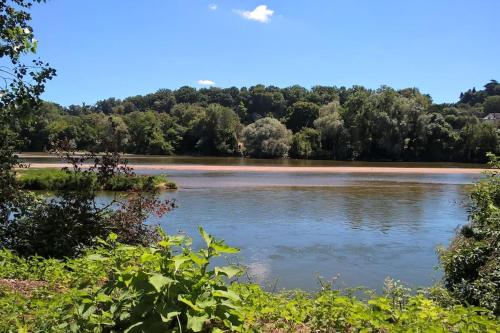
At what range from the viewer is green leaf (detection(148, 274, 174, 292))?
12.2 feet

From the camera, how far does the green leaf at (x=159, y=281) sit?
373cm

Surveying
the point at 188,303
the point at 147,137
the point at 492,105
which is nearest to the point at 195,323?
the point at 188,303

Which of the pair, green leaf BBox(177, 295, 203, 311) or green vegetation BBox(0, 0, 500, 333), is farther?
green vegetation BBox(0, 0, 500, 333)

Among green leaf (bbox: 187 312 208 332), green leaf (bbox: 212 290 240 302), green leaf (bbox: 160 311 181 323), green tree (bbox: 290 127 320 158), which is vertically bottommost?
green leaf (bbox: 187 312 208 332)

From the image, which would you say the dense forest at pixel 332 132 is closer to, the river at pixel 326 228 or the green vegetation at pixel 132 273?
the river at pixel 326 228

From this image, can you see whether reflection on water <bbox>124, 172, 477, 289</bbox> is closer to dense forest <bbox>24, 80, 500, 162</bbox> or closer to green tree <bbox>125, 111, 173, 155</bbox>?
dense forest <bbox>24, 80, 500, 162</bbox>

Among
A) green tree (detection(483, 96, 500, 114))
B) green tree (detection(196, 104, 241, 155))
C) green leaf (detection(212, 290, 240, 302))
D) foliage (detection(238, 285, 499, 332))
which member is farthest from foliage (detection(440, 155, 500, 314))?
green tree (detection(483, 96, 500, 114))

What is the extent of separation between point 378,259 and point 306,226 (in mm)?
5959

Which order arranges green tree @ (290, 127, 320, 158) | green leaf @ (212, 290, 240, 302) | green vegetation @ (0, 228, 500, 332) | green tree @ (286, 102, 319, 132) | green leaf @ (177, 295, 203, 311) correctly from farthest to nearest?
green tree @ (286, 102, 319, 132)
green tree @ (290, 127, 320, 158)
green leaf @ (212, 290, 240, 302)
green vegetation @ (0, 228, 500, 332)
green leaf @ (177, 295, 203, 311)

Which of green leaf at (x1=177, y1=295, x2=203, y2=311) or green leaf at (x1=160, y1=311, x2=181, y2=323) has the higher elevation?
green leaf at (x1=177, y1=295, x2=203, y2=311)

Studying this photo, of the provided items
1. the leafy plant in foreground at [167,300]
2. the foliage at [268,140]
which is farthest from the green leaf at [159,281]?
the foliage at [268,140]

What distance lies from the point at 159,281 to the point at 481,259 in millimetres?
8089

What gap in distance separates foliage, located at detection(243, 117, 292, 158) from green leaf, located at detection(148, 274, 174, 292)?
90960 millimetres

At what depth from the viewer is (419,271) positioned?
1342 centimetres
